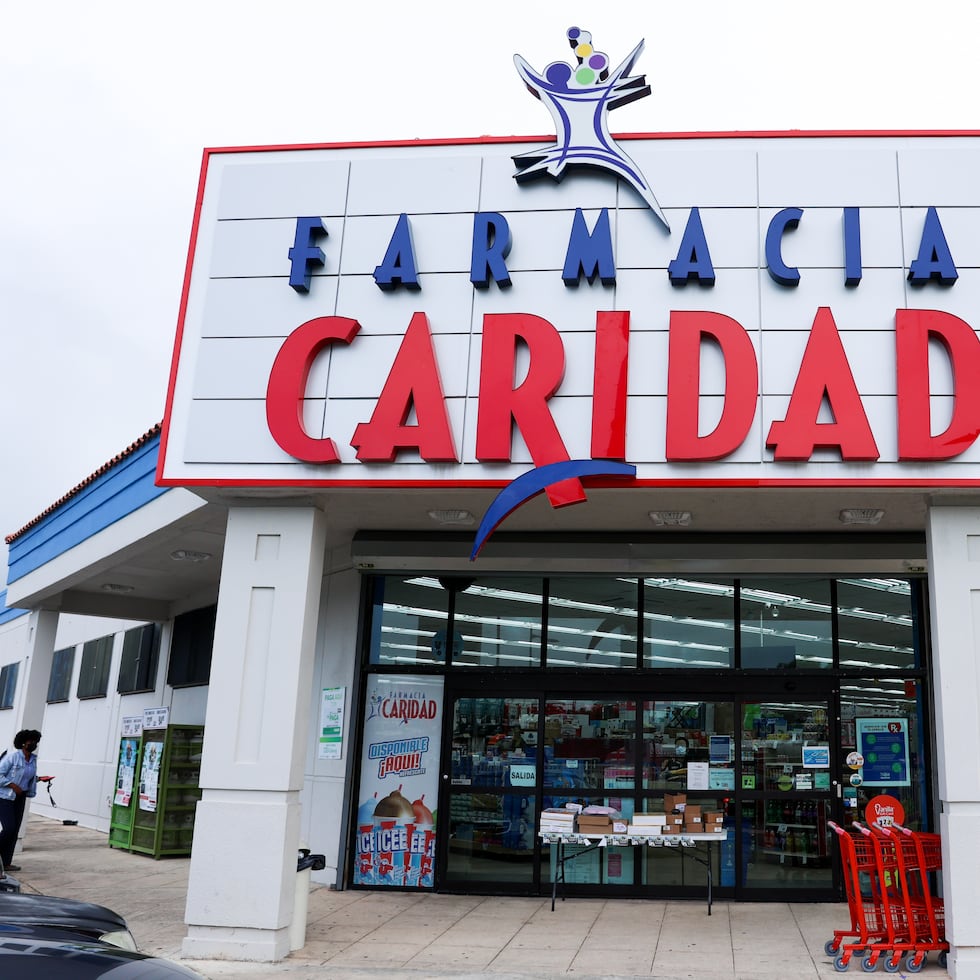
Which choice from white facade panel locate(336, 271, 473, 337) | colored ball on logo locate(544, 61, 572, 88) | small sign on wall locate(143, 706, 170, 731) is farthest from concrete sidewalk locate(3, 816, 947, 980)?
colored ball on logo locate(544, 61, 572, 88)

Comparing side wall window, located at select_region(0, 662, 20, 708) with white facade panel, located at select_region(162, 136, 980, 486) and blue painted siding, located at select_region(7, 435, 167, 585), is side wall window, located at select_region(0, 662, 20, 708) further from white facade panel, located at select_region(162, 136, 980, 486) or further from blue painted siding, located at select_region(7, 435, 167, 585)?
white facade panel, located at select_region(162, 136, 980, 486)

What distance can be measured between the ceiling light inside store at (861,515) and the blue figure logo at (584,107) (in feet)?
9.72

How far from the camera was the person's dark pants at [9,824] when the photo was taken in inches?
464

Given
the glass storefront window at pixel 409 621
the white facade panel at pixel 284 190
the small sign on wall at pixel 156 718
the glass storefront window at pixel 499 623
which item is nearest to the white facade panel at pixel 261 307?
the white facade panel at pixel 284 190

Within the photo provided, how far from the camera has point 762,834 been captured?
1044cm

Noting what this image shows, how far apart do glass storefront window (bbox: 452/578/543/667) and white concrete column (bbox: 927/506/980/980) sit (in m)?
4.35

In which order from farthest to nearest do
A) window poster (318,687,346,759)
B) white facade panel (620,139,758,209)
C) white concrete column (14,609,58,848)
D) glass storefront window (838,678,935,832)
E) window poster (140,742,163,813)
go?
white concrete column (14,609,58,848), window poster (140,742,163,813), window poster (318,687,346,759), glass storefront window (838,678,935,832), white facade panel (620,139,758,209)

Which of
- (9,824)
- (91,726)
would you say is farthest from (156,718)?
(91,726)

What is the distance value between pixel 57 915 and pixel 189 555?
293 inches

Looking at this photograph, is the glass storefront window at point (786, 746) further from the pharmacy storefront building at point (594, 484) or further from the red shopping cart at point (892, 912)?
the red shopping cart at point (892, 912)

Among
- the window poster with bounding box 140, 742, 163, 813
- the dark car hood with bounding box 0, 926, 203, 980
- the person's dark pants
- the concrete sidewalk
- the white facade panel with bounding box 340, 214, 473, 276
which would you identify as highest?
the white facade panel with bounding box 340, 214, 473, 276

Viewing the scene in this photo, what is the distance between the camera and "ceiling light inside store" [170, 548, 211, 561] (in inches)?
488

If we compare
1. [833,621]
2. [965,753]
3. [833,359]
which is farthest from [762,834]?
[833,359]

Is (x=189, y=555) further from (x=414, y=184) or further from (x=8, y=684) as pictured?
(x=8, y=684)
